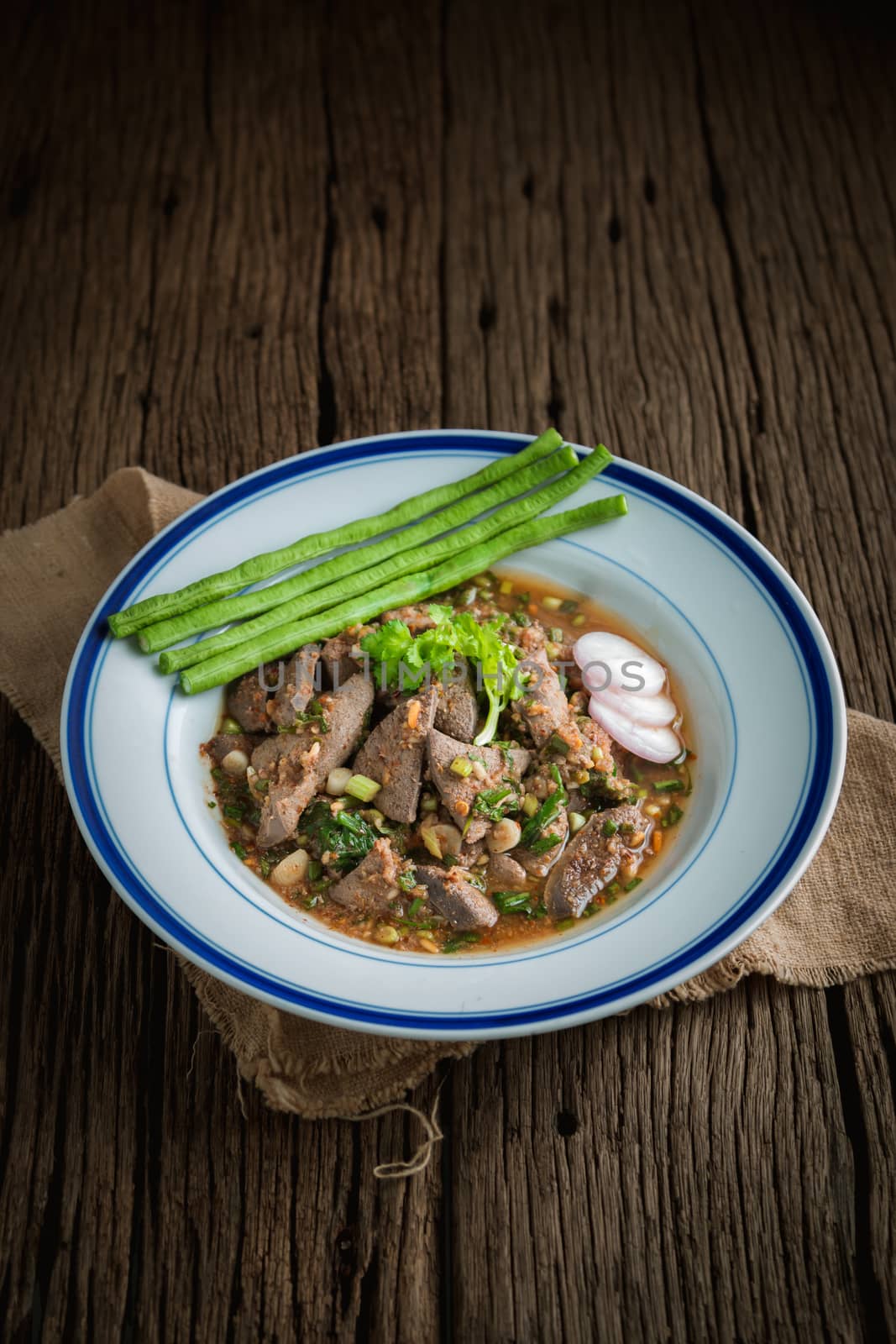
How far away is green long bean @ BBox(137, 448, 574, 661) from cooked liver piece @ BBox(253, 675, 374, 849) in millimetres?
473

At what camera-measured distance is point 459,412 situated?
6.55 metres

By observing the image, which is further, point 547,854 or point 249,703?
point 249,703

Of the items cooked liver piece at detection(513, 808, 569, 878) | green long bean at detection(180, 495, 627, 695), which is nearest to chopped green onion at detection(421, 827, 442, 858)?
cooked liver piece at detection(513, 808, 569, 878)

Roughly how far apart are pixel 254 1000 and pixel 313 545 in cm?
192

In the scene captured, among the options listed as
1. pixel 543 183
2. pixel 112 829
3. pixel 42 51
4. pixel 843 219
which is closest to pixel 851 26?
pixel 843 219

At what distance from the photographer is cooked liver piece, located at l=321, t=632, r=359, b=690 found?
16.1ft

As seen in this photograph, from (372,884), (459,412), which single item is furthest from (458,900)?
(459,412)

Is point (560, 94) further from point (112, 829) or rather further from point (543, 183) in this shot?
point (112, 829)

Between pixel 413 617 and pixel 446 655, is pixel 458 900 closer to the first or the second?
pixel 446 655

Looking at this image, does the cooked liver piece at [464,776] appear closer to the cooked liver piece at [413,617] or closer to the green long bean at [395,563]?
the cooked liver piece at [413,617]

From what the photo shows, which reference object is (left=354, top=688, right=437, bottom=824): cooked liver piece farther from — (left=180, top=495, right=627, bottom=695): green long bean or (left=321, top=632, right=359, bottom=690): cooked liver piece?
(left=180, top=495, right=627, bottom=695): green long bean

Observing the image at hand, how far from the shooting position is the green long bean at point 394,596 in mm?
4785

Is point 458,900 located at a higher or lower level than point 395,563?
lower

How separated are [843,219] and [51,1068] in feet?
21.4
